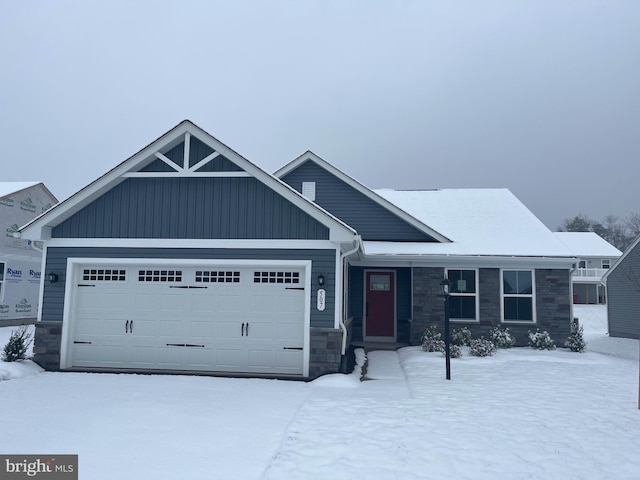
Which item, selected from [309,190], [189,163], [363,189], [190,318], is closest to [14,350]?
[190,318]

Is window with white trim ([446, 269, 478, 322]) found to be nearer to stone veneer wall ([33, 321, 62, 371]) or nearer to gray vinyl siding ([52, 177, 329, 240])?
gray vinyl siding ([52, 177, 329, 240])

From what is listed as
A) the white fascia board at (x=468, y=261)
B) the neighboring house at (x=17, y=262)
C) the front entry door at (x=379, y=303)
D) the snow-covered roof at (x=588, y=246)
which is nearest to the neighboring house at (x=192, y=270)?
the white fascia board at (x=468, y=261)

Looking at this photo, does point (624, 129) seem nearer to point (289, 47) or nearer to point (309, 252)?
point (289, 47)

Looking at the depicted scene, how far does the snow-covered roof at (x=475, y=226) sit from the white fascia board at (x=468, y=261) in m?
0.13

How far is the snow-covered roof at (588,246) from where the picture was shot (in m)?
38.3

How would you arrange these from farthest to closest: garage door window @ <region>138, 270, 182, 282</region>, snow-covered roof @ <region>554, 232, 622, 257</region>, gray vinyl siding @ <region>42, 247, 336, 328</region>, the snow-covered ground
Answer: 1. snow-covered roof @ <region>554, 232, 622, 257</region>
2. garage door window @ <region>138, 270, 182, 282</region>
3. gray vinyl siding @ <region>42, 247, 336, 328</region>
4. the snow-covered ground

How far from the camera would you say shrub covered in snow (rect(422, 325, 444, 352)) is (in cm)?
1334

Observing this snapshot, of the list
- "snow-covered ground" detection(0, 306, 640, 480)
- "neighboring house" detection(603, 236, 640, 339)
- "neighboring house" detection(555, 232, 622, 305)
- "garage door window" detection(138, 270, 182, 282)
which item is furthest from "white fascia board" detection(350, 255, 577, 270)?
"neighboring house" detection(555, 232, 622, 305)

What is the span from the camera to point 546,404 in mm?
8062

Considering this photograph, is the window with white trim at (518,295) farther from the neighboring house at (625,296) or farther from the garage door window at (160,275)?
the garage door window at (160,275)

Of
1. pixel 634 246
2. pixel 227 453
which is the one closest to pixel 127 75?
pixel 634 246

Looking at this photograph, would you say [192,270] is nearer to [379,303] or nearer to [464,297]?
[379,303]

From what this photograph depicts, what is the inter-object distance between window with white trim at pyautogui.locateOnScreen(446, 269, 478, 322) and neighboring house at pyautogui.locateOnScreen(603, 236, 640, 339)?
8.08 meters

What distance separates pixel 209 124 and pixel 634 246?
80.7 metres
